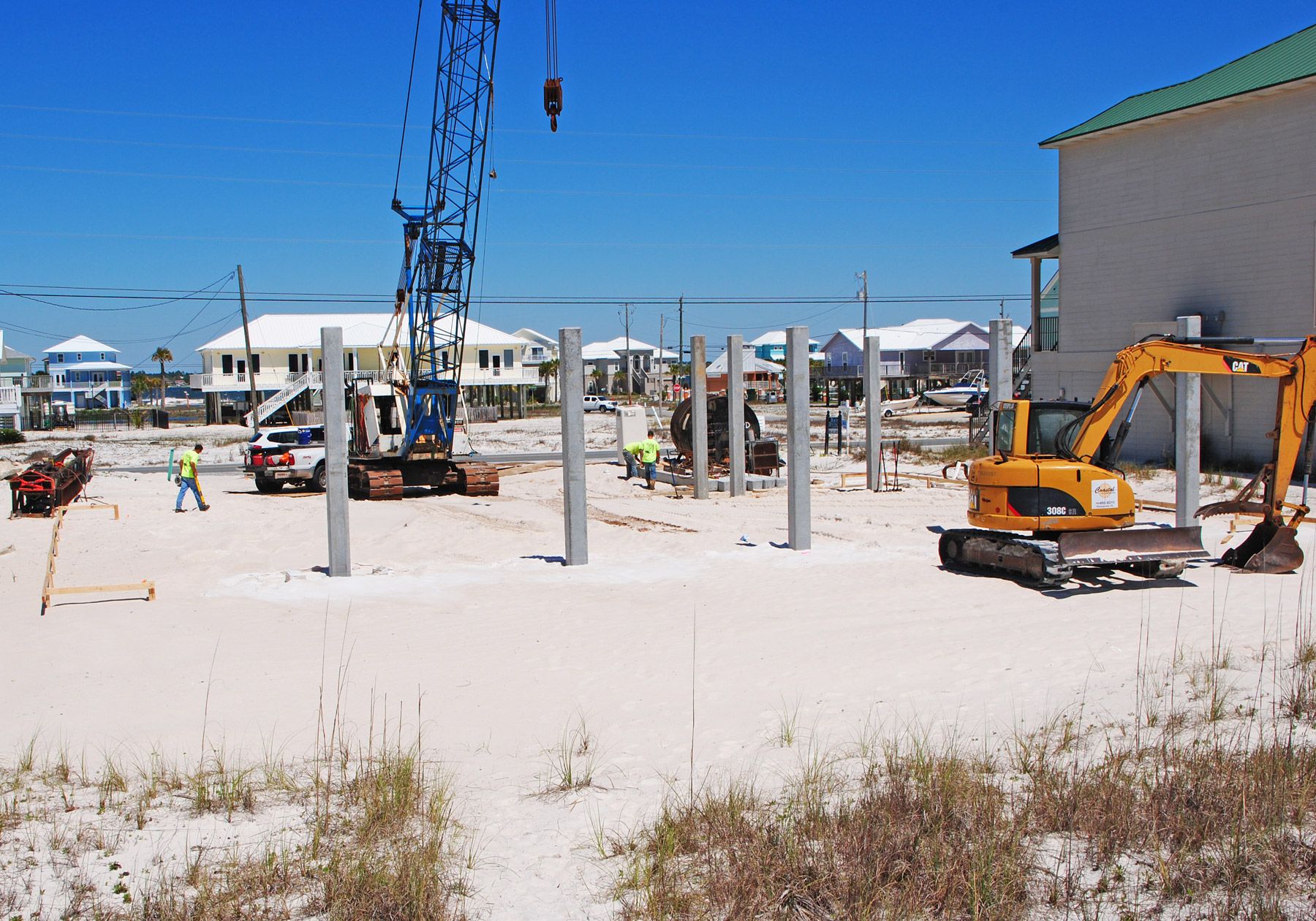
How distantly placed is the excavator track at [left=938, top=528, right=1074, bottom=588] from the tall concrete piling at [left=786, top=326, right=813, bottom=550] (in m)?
2.02

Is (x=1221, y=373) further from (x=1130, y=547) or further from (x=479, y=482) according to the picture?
(x=479, y=482)

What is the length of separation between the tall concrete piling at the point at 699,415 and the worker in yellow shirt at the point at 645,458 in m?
2.34

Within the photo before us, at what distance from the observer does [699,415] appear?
2480 centimetres

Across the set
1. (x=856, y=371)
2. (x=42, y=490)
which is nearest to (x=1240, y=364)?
(x=42, y=490)

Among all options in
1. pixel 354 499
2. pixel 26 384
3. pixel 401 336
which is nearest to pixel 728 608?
pixel 354 499

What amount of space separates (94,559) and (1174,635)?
14.1 metres

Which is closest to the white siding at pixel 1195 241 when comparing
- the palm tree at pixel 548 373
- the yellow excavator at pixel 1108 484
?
the yellow excavator at pixel 1108 484

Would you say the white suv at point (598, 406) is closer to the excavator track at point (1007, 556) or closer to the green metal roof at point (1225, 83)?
the green metal roof at point (1225, 83)

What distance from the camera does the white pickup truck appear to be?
1096 inches

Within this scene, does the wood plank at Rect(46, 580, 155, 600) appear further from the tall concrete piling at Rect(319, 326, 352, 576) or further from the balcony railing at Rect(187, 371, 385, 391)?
the balcony railing at Rect(187, 371, 385, 391)

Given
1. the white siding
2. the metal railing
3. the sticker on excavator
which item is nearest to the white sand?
the sticker on excavator

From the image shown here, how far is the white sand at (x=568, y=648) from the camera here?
759cm

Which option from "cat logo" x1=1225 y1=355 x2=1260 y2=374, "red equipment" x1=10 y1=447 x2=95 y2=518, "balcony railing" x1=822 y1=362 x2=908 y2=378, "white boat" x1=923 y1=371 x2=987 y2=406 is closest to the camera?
"cat logo" x1=1225 y1=355 x2=1260 y2=374

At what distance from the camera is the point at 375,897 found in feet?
16.7
